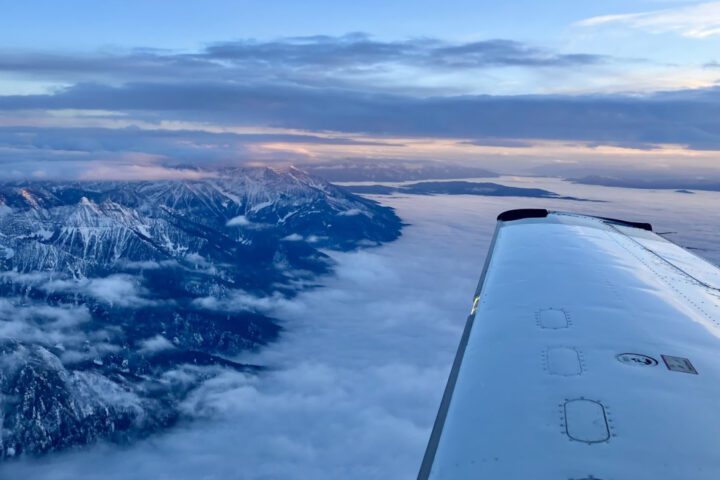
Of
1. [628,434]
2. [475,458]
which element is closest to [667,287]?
[628,434]

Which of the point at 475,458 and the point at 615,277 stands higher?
the point at 615,277

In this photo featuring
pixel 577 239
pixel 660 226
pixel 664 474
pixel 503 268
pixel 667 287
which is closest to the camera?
pixel 664 474

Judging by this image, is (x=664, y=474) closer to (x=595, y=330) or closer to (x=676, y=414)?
(x=676, y=414)

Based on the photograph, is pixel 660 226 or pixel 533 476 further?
pixel 660 226

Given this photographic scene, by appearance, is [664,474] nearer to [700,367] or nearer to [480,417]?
[480,417]

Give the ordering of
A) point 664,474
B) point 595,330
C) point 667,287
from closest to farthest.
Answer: point 664,474 → point 595,330 → point 667,287

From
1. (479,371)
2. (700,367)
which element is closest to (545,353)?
(479,371)
